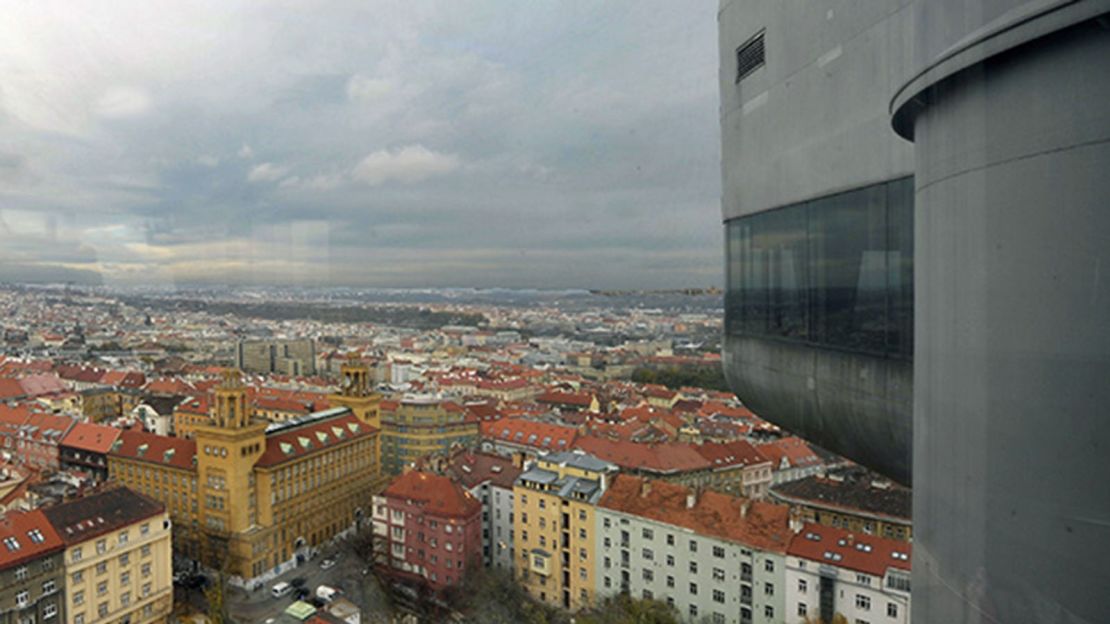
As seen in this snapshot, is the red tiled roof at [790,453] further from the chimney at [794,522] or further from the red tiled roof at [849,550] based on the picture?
the red tiled roof at [849,550]

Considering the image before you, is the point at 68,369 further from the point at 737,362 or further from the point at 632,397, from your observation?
the point at 737,362

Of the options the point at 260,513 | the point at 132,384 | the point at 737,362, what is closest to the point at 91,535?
the point at 260,513

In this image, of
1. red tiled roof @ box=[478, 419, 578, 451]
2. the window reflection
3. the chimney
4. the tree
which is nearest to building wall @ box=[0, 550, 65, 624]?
the tree

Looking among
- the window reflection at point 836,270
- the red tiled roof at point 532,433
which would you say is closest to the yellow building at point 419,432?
the red tiled roof at point 532,433

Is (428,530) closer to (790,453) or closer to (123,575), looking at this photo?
(123,575)

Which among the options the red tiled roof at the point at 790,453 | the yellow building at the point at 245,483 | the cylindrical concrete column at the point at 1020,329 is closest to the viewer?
the cylindrical concrete column at the point at 1020,329

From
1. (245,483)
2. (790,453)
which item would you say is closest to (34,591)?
(245,483)

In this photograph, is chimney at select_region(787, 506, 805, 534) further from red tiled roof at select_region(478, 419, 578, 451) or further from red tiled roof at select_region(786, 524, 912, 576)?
red tiled roof at select_region(478, 419, 578, 451)
